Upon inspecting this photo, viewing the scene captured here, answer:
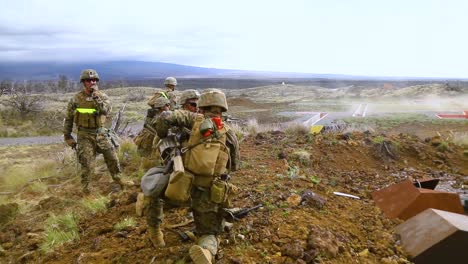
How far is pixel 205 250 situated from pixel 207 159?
2.52 ft

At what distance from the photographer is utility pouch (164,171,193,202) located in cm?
326

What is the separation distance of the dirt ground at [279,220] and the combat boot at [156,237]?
0.20ft

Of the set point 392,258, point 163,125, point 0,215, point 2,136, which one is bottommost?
point 2,136

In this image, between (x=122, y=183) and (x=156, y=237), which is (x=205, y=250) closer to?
(x=156, y=237)

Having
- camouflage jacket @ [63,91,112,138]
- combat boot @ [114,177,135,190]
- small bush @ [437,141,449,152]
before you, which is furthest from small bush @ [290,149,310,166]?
camouflage jacket @ [63,91,112,138]

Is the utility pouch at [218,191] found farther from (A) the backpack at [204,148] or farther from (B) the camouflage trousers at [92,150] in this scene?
(B) the camouflage trousers at [92,150]

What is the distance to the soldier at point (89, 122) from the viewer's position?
242 inches

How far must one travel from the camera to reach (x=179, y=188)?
3.27 m

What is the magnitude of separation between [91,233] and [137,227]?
618 mm

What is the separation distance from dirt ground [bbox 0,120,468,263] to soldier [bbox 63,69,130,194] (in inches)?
27.4

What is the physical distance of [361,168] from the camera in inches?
315

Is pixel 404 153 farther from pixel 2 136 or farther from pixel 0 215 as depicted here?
pixel 2 136

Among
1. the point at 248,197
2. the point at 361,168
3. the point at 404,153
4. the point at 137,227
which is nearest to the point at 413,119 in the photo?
the point at 404,153

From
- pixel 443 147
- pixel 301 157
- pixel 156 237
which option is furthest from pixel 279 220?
pixel 443 147
